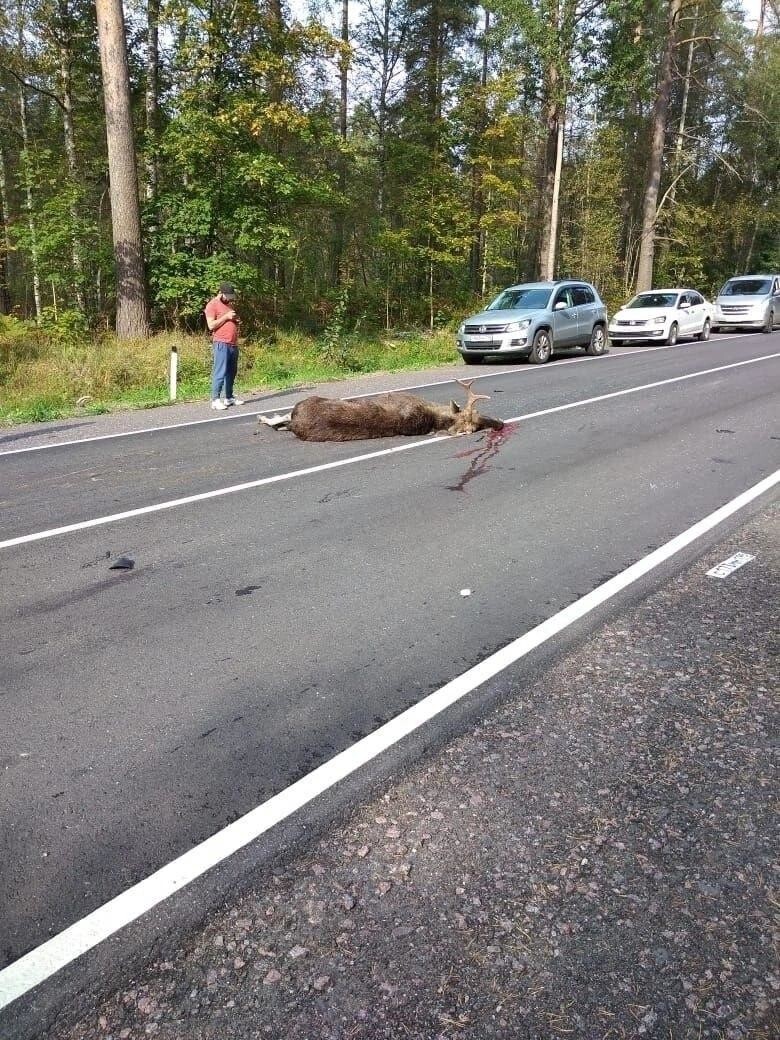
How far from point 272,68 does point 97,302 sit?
8.25m

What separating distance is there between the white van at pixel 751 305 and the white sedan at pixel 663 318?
134 inches

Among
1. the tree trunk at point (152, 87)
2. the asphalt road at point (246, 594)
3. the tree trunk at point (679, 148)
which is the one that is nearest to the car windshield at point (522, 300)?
the asphalt road at point (246, 594)

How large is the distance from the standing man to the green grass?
1.32m

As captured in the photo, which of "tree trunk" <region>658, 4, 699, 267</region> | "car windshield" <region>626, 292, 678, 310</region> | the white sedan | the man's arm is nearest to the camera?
the man's arm

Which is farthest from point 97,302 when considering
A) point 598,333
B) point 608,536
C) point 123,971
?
point 123,971

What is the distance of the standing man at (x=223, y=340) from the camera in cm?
1152

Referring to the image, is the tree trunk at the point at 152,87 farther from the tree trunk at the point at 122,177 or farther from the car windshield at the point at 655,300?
the car windshield at the point at 655,300

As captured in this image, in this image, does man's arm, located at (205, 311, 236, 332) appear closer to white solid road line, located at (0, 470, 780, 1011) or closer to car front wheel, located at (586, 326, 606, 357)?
white solid road line, located at (0, 470, 780, 1011)

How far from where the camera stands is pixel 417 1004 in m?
1.95

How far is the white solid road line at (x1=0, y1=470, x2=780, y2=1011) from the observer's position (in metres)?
2.08

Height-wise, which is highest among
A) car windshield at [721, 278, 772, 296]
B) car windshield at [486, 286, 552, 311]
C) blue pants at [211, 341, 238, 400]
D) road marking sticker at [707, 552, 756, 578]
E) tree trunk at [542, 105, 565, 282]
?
tree trunk at [542, 105, 565, 282]

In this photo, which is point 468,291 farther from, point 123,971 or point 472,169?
point 123,971

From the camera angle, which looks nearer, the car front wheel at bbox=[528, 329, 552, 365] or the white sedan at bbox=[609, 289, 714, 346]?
the car front wheel at bbox=[528, 329, 552, 365]

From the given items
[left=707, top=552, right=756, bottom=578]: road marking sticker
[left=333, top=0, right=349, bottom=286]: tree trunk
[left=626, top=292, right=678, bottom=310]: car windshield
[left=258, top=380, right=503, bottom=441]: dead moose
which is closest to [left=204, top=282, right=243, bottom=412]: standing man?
[left=258, top=380, right=503, bottom=441]: dead moose
